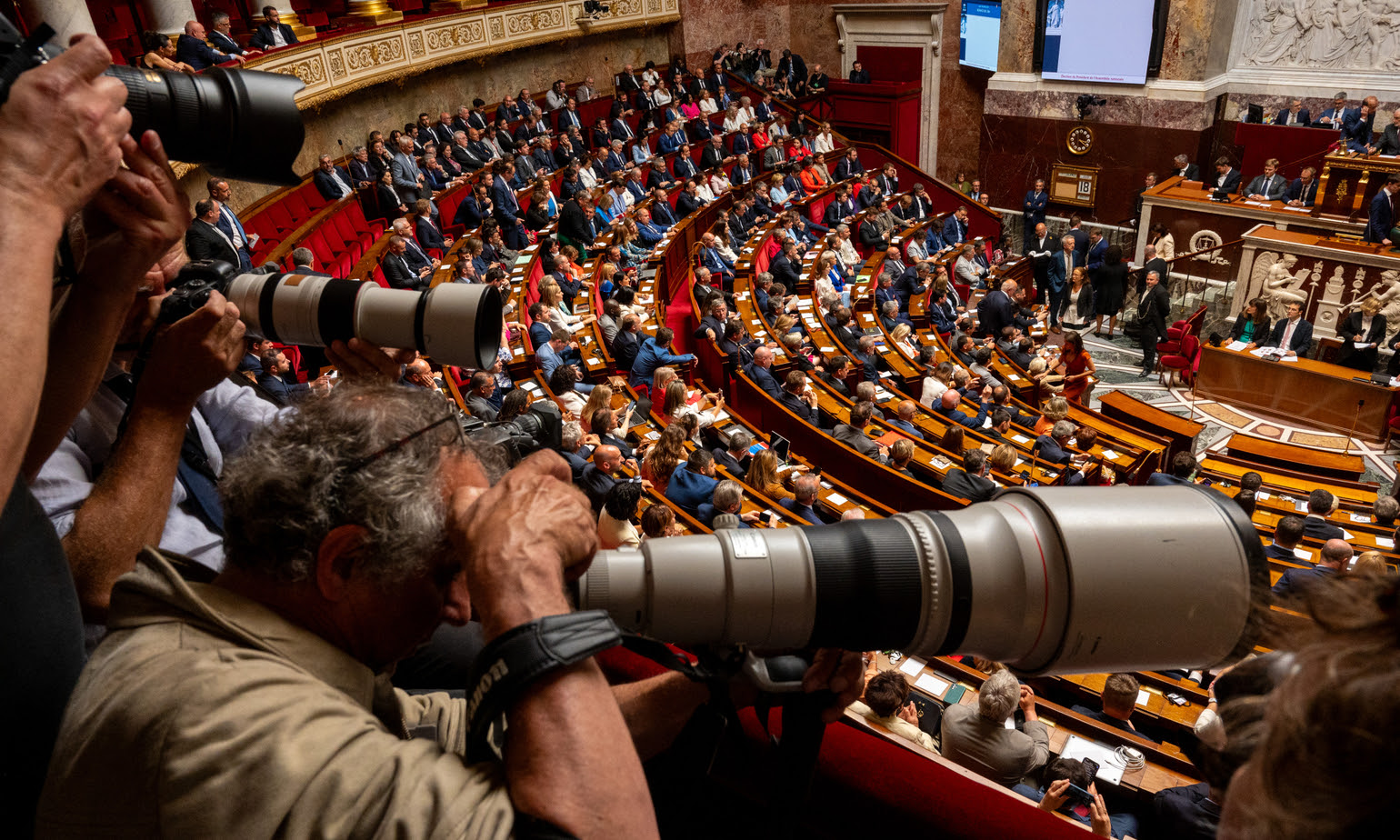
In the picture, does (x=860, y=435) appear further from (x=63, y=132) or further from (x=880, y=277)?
(x=63, y=132)

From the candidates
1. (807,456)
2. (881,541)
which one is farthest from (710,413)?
(881,541)

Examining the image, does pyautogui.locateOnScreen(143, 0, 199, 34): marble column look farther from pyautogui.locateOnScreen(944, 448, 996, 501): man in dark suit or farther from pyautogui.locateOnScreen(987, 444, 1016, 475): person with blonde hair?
pyautogui.locateOnScreen(987, 444, 1016, 475): person with blonde hair

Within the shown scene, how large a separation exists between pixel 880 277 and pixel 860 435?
3964 millimetres

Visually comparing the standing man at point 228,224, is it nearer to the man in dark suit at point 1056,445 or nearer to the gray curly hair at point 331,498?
the man in dark suit at point 1056,445

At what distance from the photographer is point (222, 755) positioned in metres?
0.80

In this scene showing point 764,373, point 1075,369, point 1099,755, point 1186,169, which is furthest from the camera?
point 1186,169

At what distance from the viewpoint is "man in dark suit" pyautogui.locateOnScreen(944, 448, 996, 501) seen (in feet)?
17.2

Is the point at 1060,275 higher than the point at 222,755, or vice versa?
the point at 222,755

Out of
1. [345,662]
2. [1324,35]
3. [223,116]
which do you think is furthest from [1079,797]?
[1324,35]

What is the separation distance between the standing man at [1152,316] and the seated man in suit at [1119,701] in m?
7.26

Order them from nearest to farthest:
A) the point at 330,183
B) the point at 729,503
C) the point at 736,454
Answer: the point at 729,503 < the point at 736,454 < the point at 330,183

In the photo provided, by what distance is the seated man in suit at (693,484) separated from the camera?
15.8ft

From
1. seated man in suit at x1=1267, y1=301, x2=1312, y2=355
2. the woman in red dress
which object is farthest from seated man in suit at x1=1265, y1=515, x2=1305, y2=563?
seated man in suit at x1=1267, y1=301, x2=1312, y2=355

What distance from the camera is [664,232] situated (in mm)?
10500
